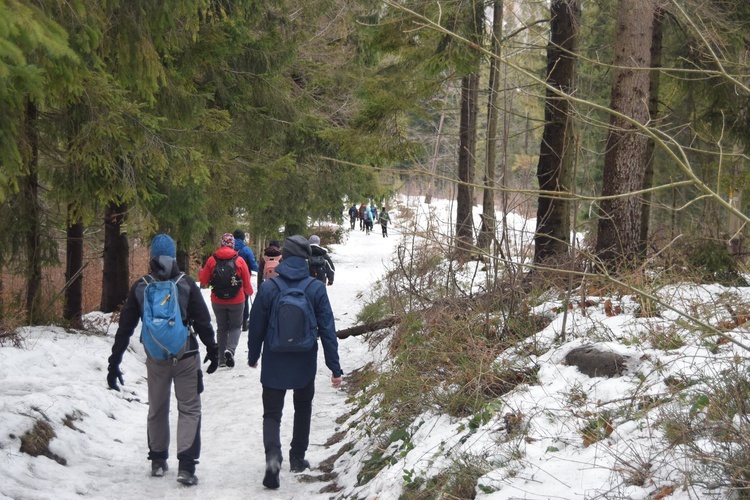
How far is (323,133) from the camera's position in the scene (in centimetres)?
1144

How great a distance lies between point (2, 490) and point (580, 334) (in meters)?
4.90

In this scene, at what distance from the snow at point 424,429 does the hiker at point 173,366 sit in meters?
0.29

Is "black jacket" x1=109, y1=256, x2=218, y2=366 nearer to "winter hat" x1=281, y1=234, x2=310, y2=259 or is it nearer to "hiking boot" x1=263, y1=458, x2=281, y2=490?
"winter hat" x1=281, y1=234, x2=310, y2=259

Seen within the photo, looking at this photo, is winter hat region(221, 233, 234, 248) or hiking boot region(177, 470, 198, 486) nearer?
hiking boot region(177, 470, 198, 486)

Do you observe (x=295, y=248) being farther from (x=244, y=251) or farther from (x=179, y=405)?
(x=244, y=251)

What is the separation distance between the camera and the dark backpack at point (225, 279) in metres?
9.96

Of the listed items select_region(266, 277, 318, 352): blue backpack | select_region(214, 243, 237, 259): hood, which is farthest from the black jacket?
select_region(214, 243, 237, 259): hood

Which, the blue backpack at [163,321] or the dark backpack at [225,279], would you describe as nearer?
the blue backpack at [163,321]

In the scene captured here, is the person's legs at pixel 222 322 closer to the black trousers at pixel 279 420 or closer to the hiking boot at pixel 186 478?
the black trousers at pixel 279 420

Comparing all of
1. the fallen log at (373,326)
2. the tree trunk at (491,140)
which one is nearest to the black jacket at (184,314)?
the tree trunk at (491,140)

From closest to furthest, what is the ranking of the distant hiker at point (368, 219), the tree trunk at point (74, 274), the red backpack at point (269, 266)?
the tree trunk at point (74, 274), the red backpack at point (269, 266), the distant hiker at point (368, 219)

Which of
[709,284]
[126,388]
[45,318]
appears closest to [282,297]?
[126,388]

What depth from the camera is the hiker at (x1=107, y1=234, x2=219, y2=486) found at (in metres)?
5.88

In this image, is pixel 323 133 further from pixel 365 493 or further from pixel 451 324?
pixel 365 493
